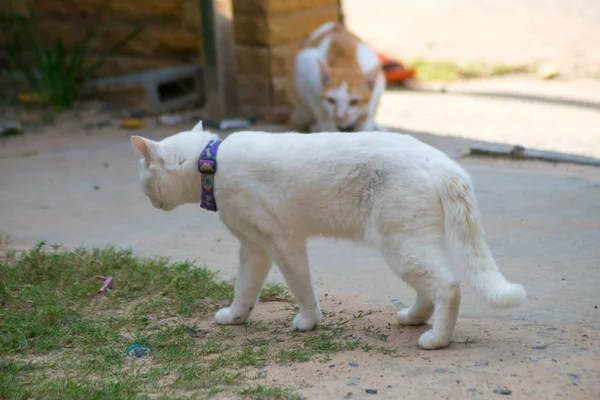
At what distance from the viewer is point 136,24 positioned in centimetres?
934

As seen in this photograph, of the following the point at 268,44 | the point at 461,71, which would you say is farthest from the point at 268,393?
the point at 461,71

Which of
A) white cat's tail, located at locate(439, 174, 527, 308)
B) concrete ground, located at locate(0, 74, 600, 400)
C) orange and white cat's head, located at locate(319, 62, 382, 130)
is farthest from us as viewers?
orange and white cat's head, located at locate(319, 62, 382, 130)

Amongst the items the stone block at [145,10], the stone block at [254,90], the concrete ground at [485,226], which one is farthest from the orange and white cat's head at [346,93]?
the stone block at [145,10]

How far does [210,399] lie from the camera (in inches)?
107

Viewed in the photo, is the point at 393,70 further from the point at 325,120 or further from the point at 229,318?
the point at 229,318

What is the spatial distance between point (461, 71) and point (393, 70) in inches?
38.7

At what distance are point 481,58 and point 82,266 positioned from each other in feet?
24.8

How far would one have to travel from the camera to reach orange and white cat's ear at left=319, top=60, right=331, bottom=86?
23.9ft

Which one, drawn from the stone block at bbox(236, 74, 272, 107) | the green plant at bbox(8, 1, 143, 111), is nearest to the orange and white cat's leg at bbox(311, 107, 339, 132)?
the stone block at bbox(236, 74, 272, 107)

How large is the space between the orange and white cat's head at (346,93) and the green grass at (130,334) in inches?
129

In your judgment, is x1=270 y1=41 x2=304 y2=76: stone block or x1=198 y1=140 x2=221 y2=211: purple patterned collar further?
x1=270 y1=41 x2=304 y2=76: stone block

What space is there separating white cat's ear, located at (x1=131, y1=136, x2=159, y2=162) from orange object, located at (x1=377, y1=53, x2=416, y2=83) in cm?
677

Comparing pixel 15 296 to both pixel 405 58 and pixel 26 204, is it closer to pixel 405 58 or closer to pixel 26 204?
pixel 26 204

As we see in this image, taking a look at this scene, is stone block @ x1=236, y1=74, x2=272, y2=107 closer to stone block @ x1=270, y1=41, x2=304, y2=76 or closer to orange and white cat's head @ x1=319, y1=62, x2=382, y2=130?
stone block @ x1=270, y1=41, x2=304, y2=76
